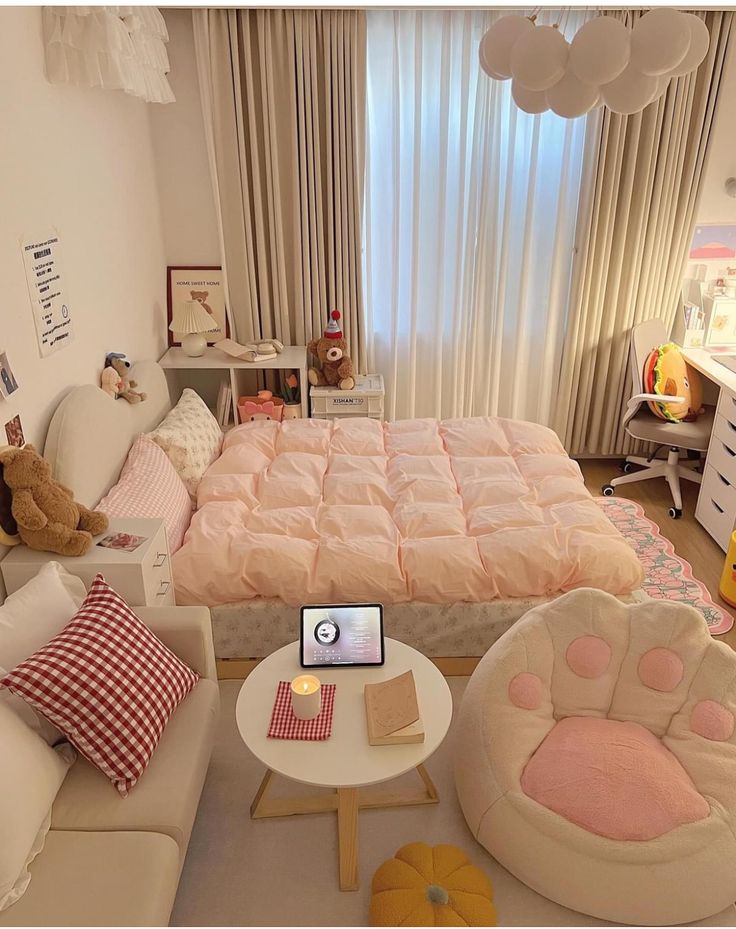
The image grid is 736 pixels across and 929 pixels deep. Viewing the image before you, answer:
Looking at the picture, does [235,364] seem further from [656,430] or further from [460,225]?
[656,430]

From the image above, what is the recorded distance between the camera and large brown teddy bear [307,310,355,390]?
4039 millimetres

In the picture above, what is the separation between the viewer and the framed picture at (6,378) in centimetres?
227

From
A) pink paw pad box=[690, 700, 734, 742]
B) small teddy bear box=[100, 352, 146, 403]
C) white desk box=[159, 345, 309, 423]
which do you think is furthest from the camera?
white desk box=[159, 345, 309, 423]

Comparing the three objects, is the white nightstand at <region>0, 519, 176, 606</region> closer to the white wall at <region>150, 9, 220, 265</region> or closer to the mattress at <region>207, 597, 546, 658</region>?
the mattress at <region>207, 597, 546, 658</region>

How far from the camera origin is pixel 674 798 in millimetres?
1883

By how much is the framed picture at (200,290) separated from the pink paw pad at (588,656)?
9.00ft

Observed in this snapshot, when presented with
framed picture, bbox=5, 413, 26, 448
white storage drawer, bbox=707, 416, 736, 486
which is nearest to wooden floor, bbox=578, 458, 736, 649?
white storage drawer, bbox=707, 416, 736, 486

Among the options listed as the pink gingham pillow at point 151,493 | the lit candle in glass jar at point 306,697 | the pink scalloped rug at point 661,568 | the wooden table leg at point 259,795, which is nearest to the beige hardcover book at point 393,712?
the lit candle in glass jar at point 306,697

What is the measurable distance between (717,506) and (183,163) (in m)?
3.18

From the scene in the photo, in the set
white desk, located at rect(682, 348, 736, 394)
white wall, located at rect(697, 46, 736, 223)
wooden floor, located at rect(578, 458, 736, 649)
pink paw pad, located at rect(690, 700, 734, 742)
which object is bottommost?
wooden floor, located at rect(578, 458, 736, 649)

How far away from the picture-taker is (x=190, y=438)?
3.26m

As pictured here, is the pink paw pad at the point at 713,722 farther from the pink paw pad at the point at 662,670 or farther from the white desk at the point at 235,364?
the white desk at the point at 235,364

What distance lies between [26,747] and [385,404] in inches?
120

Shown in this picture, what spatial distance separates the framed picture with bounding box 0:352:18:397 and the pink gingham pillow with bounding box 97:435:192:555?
49 centimetres
